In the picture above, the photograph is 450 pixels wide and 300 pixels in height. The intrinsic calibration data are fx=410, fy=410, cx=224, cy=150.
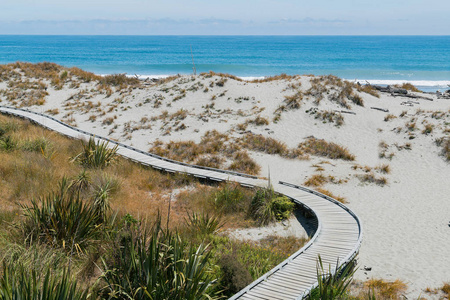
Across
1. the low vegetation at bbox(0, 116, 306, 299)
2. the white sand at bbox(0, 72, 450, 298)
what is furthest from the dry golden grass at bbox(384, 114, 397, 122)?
the low vegetation at bbox(0, 116, 306, 299)

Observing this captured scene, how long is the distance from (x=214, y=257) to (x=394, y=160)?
14.6 meters

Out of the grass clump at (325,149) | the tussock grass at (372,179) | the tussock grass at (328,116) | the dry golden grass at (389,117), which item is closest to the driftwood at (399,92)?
the dry golden grass at (389,117)

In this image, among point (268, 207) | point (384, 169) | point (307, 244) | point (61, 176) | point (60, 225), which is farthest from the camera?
point (384, 169)

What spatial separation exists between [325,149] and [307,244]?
11844 mm

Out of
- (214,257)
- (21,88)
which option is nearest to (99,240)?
(214,257)

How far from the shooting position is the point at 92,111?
2897cm

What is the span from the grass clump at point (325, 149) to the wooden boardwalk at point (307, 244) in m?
6.21

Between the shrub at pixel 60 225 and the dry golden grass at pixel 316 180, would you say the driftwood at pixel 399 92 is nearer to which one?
the dry golden grass at pixel 316 180

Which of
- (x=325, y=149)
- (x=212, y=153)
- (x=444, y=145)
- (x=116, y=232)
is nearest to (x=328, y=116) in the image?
(x=325, y=149)

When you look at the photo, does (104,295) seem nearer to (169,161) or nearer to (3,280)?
(3,280)

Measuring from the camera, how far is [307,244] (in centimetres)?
1040

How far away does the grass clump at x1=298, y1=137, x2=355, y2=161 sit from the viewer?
20766 mm

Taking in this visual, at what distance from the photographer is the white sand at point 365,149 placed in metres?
11.4

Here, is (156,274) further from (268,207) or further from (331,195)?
(331,195)
